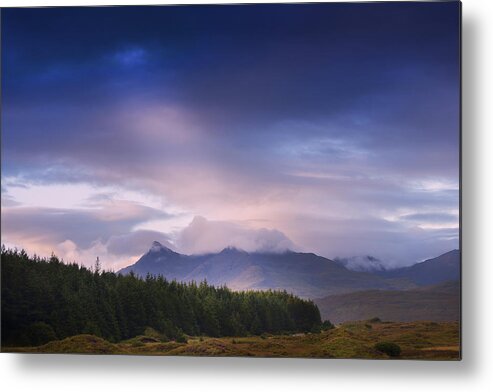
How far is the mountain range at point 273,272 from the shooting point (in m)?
4.64

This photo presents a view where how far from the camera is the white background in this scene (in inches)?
180

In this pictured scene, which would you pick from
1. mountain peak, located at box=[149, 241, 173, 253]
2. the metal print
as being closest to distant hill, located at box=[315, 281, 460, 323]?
the metal print

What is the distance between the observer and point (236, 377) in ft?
15.6

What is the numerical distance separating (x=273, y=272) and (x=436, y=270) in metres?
0.81

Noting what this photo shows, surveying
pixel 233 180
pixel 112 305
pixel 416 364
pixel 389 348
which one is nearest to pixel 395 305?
pixel 389 348

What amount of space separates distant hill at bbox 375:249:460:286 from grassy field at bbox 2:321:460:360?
22 cm

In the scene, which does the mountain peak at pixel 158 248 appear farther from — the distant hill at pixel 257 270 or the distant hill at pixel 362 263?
the distant hill at pixel 362 263

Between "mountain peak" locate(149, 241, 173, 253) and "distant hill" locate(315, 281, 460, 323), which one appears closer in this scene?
"distant hill" locate(315, 281, 460, 323)

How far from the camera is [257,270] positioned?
15.5 feet

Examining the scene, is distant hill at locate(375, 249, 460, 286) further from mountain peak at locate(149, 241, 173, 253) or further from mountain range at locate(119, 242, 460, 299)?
mountain peak at locate(149, 241, 173, 253)

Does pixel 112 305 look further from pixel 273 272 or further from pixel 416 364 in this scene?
pixel 416 364

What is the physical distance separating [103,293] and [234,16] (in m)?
1.57

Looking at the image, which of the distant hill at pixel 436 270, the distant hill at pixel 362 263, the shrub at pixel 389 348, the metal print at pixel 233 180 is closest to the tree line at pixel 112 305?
the metal print at pixel 233 180

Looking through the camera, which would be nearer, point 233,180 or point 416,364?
point 416,364
